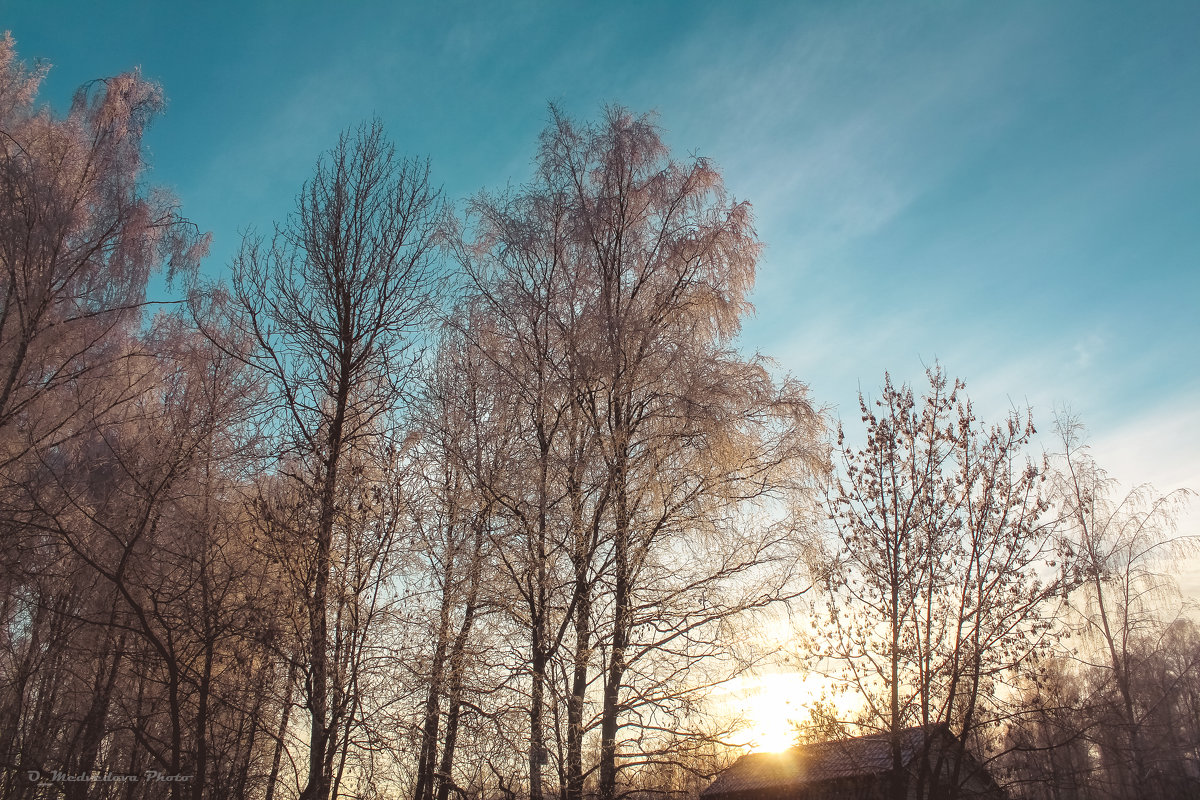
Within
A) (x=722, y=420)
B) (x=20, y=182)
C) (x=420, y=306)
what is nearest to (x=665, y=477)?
(x=722, y=420)

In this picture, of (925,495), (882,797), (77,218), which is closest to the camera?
(77,218)

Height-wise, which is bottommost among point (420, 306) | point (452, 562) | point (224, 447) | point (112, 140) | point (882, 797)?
point (882, 797)

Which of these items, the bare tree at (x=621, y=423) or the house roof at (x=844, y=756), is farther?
the house roof at (x=844, y=756)

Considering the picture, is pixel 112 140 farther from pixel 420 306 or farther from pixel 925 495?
pixel 925 495

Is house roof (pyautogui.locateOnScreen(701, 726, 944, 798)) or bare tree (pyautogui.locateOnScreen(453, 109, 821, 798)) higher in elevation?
bare tree (pyautogui.locateOnScreen(453, 109, 821, 798))

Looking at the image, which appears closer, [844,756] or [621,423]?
[621,423]

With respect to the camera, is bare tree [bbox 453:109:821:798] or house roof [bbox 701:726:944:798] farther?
house roof [bbox 701:726:944:798]

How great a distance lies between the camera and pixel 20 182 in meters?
7.45

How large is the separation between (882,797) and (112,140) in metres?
13.7

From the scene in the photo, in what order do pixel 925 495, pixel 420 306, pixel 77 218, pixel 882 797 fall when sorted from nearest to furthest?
pixel 420 306 → pixel 77 218 → pixel 925 495 → pixel 882 797

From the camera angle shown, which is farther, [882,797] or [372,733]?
[882,797]

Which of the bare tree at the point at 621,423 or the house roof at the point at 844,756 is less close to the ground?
the bare tree at the point at 621,423

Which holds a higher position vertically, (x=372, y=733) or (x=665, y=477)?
(x=665, y=477)

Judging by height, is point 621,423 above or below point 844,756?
above
